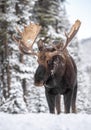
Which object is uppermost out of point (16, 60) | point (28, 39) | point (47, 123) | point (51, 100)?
point (28, 39)

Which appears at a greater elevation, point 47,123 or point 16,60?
point 47,123

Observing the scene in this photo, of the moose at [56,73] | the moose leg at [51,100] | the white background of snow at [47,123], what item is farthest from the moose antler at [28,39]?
the white background of snow at [47,123]

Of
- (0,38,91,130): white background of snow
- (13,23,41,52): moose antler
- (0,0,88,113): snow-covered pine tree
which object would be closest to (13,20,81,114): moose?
(13,23,41,52): moose antler

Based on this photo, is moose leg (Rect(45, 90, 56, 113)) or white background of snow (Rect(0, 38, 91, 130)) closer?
white background of snow (Rect(0, 38, 91, 130))

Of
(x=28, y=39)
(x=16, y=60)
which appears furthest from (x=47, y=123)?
(x=16, y=60)

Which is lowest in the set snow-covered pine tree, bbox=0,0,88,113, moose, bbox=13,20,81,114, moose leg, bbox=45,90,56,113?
snow-covered pine tree, bbox=0,0,88,113

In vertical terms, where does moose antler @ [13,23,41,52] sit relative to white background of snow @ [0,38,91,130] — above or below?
above

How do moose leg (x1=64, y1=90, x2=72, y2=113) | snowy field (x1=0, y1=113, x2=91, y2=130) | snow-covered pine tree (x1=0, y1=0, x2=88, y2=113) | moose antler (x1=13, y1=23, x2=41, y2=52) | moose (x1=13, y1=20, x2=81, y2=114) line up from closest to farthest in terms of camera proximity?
1. snowy field (x1=0, y1=113, x2=91, y2=130)
2. moose (x1=13, y1=20, x2=81, y2=114)
3. moose leg (x1=64, y1=90, x2=72, y2=113)
4. moose antler (x1=13, y1=23, x2=41, y2=52)
5. snow-covered pine tree (x1=0, y1=0, x2=88, y2=113)

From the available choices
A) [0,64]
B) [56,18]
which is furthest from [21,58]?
[56,18]

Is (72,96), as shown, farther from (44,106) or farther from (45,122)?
(44,106)

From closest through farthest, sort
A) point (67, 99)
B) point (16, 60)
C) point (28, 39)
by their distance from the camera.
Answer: point (67, 99)
point (28, 39)
point (16, 60)

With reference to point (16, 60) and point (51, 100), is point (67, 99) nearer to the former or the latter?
point (51, 100)

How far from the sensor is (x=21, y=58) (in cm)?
2966

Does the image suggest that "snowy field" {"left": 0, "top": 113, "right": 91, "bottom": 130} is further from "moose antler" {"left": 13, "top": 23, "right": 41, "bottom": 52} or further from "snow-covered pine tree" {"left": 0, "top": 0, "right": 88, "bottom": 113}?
"snow-covered pine tree" {"left": 0, "top": 0, "right": 88, "bottom": 113}
